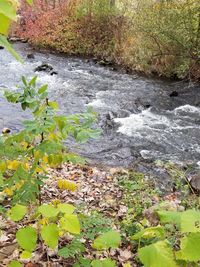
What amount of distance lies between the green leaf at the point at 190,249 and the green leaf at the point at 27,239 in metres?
0.72

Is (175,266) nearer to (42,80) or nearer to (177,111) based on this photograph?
(177,111)

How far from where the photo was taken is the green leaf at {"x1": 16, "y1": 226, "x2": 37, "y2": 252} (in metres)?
1.63

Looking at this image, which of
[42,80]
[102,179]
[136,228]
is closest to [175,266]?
[136,228]

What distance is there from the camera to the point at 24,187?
92.4 inches

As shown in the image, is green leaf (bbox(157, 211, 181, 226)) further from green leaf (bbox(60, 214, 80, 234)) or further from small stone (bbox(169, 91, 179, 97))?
small stone (bbox(169, 91, 179, 97))

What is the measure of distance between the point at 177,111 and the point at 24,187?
32.4 ft

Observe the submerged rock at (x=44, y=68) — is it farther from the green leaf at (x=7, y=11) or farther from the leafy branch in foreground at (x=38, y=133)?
the green leaf at (x=7, y=11)

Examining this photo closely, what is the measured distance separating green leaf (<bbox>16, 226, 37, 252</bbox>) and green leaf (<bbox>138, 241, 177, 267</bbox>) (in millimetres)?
636

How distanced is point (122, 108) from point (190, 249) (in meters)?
10.5

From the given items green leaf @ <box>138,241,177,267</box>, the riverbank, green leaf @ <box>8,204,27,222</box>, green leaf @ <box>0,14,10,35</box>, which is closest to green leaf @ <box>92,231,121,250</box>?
green leaf @ <box>8,204,27,222</box>

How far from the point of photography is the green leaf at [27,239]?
1.63 meters

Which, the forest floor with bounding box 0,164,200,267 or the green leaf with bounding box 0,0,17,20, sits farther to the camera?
the forest floor with bounding box 0,164,200,267

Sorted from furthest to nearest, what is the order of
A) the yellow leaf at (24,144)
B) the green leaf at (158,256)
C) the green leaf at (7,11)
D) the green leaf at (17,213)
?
the yellow leaf at (24,144)
the green leaf at (17,213)
the green leaf at (158,256)
the green leaf at (7,11)

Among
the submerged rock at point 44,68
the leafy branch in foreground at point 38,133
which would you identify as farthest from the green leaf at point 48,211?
the submerged rock at point 44,68
